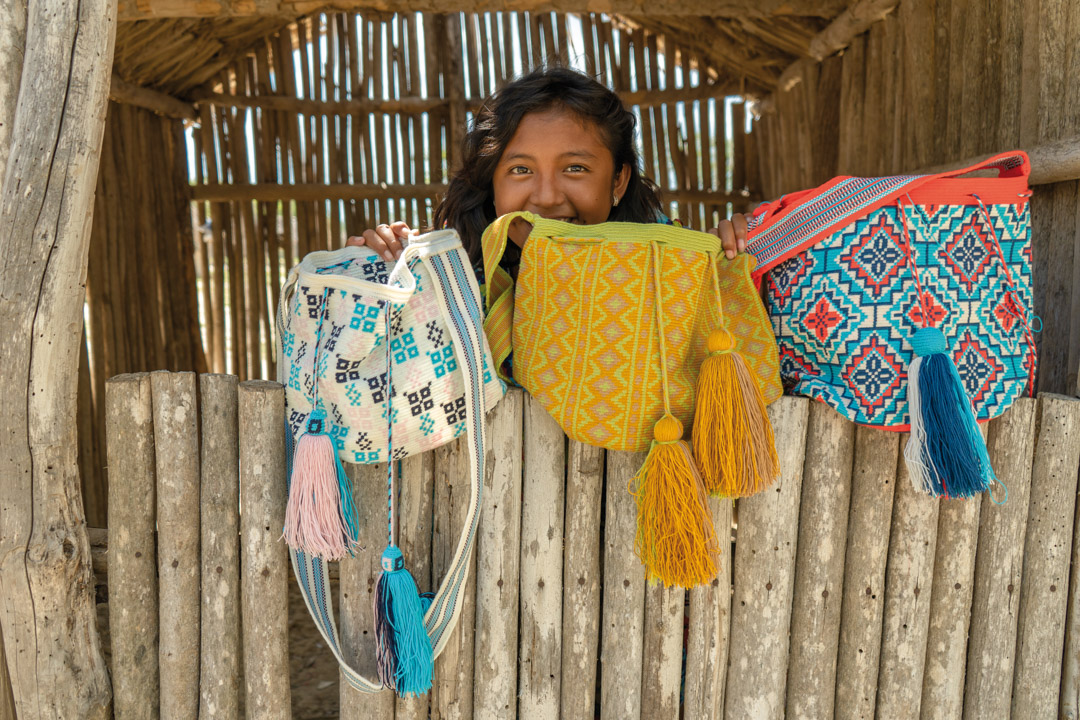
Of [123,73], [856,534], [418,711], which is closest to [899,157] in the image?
[856,534]

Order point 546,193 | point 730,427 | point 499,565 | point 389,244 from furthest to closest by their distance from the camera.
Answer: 1. point 546,193
2. point 499,565
3. point 389,244
4. point 730,427

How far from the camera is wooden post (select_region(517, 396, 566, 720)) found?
2035mm

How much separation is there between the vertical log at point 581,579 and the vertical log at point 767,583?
37 centimetres

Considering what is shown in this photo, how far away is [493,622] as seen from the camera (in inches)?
A: 81.7

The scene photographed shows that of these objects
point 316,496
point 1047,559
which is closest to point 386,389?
point 316,496

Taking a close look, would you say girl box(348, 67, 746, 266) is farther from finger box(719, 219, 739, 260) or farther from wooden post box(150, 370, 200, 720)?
wooden post box(150, 370, 200, 720)

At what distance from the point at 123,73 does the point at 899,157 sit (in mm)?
4409

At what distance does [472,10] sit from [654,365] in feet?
9.23

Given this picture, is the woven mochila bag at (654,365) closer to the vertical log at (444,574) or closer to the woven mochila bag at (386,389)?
the woven mochila bag at (386,389)

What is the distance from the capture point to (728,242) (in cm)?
198

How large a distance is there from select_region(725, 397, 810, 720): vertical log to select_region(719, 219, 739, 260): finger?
1.38 ft

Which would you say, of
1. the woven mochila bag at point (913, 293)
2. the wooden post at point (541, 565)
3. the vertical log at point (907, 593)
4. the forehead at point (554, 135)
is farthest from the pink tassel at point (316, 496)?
the vertical log at point (907, 593)

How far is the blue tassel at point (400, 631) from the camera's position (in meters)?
1.84

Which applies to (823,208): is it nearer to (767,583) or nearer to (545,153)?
(545,153)
